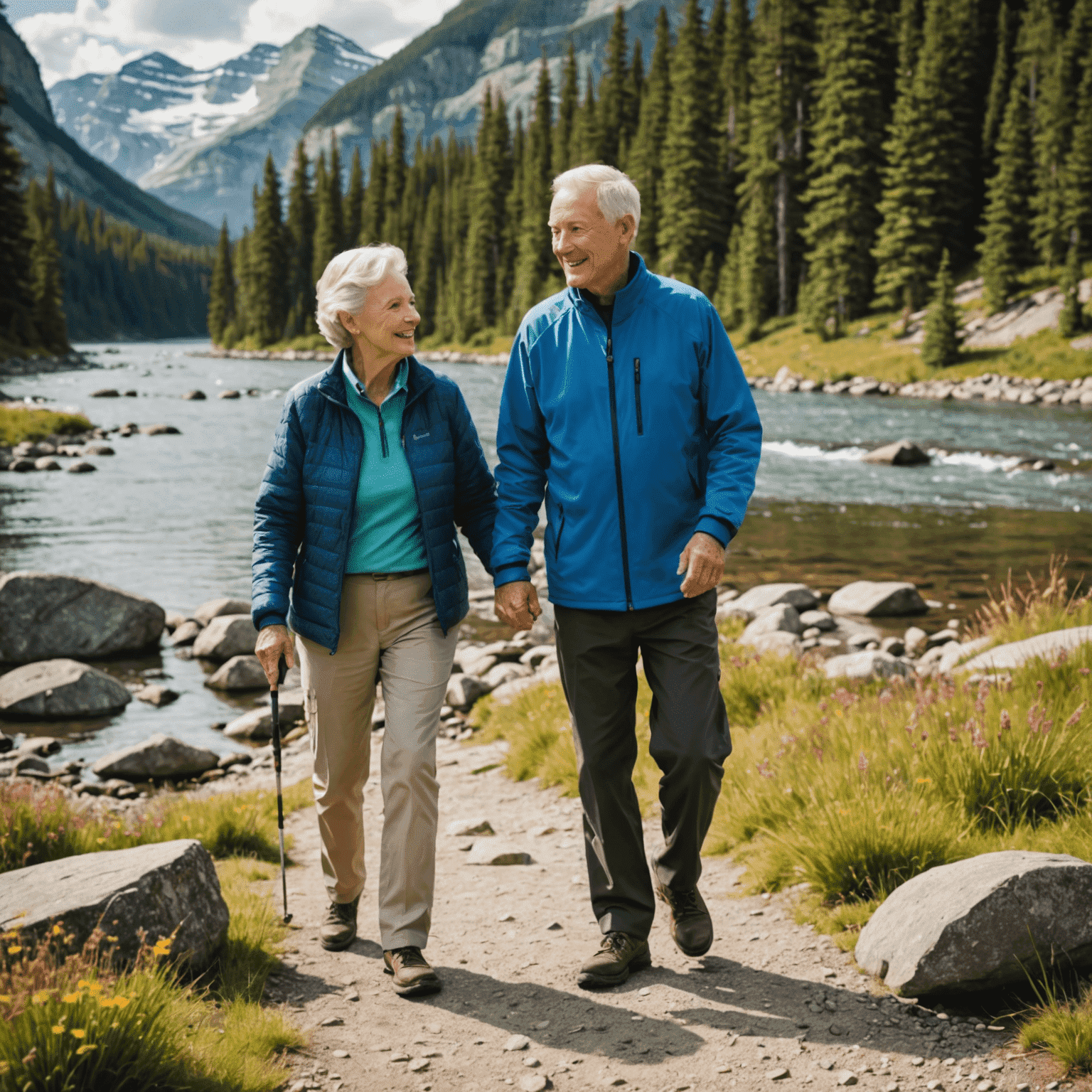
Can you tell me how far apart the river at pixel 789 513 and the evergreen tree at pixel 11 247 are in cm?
2618

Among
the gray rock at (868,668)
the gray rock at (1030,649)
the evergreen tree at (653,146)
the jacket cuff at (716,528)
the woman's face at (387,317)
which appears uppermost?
the evergreen tree at (653,146)

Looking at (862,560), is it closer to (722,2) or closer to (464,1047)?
(464,1047)

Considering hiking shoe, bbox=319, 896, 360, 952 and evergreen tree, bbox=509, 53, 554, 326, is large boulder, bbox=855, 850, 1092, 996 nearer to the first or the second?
hiking shoe, bbox=319, 896, 360, 952

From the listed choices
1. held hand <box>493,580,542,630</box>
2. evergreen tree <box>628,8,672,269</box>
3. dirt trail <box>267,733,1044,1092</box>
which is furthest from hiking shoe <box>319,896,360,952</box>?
evergreen tree <box>628,8,672,269</box>

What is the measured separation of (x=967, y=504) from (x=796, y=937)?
49.2ft

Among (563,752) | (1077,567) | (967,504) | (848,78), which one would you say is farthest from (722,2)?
(563,752)

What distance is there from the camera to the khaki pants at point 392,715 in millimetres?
3719

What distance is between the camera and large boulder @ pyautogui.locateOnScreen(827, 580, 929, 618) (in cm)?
1124

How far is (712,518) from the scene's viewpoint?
3498 millimetres

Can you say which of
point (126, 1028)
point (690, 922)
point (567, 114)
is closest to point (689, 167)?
point (567, 114)

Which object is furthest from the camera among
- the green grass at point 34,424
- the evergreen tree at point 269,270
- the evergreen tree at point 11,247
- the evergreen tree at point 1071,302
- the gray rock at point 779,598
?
the evergreen tree at point 269,270


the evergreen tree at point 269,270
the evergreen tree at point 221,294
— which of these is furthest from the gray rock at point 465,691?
the evergreen tree at point 221,294

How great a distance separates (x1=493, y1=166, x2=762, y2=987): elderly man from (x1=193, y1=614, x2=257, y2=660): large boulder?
756 cm

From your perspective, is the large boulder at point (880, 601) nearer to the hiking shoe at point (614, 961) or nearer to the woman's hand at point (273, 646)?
the hiking shoe at point (614, 961)
